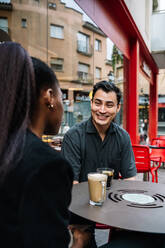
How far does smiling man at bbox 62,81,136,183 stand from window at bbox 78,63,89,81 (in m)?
5.09

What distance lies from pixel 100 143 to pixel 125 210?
36.5 inches

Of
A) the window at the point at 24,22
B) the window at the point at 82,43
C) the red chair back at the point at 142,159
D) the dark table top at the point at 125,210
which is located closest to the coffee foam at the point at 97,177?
the dark table top at the point at 125,210

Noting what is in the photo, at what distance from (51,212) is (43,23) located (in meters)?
6.03

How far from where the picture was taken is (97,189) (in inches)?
54.8

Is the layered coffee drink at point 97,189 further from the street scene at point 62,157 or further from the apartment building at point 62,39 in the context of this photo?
the apartment building at point 62,39

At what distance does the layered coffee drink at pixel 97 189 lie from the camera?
4.49 feet

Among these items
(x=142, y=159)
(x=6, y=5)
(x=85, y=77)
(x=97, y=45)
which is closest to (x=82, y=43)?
(x=97, y=45)

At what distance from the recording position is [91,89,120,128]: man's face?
2.26 metres

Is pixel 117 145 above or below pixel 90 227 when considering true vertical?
above

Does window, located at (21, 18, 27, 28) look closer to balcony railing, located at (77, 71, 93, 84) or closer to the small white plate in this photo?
balcony railing, located at (77, 71, 93, 84)

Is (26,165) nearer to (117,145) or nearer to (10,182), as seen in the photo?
(10,182)

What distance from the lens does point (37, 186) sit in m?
0.66

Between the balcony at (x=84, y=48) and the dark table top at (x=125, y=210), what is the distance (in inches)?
237

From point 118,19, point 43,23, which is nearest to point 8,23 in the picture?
point 43,23
